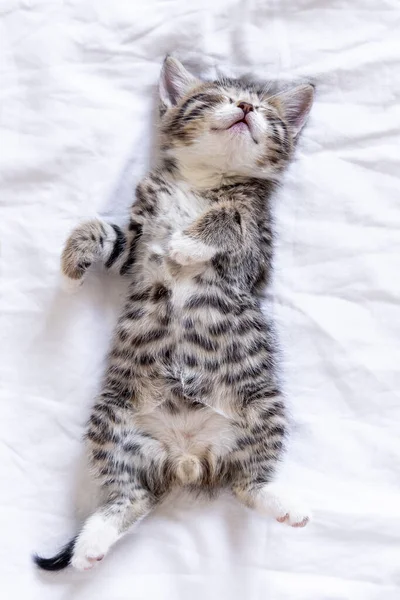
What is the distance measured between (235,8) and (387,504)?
1229mm

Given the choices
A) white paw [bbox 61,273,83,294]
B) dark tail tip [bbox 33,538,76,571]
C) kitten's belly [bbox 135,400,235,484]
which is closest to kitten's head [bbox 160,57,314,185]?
white paw [bbox 61,273,83,294]

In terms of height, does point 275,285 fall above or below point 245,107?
below

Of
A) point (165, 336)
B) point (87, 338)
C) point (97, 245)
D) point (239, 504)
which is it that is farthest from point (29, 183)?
point (239, 504)

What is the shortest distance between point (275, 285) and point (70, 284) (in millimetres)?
484

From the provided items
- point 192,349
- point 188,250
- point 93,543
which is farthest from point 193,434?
point 188,250

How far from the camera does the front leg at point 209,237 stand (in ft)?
4.74

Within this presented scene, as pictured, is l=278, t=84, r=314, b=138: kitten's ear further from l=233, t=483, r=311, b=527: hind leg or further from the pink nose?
l=233, t=483, r=311, b=527: hind leg

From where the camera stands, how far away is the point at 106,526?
140 centimetres

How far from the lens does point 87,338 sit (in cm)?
157

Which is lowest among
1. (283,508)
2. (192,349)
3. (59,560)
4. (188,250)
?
(59,560)

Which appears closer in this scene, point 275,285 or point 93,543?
point 93,543

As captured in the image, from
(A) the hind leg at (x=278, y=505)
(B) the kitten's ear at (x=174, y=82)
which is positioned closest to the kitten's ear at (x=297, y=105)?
(B) the kitten's ear at (x=174, y=82)

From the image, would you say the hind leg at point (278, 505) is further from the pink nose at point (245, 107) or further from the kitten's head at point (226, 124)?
the pink nose at point (245, 107)

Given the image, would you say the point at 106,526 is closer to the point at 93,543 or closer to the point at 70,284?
the point at 93,543
